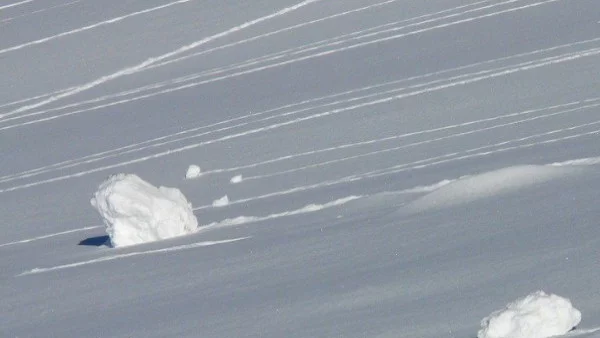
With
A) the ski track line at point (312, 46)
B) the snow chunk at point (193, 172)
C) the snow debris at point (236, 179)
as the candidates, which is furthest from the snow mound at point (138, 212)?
the ski track line at point (312, 46)

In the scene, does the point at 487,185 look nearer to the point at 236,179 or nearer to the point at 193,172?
the point at 236,179

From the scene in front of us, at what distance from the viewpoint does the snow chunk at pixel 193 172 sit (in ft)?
27.6

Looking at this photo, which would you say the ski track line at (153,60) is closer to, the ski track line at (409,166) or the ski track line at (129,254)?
the ski track line at (409,166)

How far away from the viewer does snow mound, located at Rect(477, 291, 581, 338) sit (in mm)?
3562

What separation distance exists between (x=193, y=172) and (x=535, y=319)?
5.05m

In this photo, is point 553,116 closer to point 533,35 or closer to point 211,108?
point 533,35

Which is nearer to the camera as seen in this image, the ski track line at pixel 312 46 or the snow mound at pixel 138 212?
the snow mound at pixel 138 212

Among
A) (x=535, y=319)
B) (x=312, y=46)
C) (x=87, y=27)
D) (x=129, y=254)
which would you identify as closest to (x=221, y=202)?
(x=129, y=254)

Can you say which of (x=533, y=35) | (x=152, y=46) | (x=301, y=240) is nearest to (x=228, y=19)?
(x=152, y=46)

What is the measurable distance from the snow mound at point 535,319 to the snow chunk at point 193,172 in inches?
195

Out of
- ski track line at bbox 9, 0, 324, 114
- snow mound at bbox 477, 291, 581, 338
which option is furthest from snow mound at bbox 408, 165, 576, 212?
ski track line at bbox 9, 0, 324, 114

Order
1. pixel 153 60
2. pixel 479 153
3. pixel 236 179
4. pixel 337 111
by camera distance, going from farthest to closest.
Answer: pixel 153 60 → pixel 337 111 → pixel 236 179 → pixel 479 153

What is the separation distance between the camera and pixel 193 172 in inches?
332

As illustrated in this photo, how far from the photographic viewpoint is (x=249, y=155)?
8.56m
